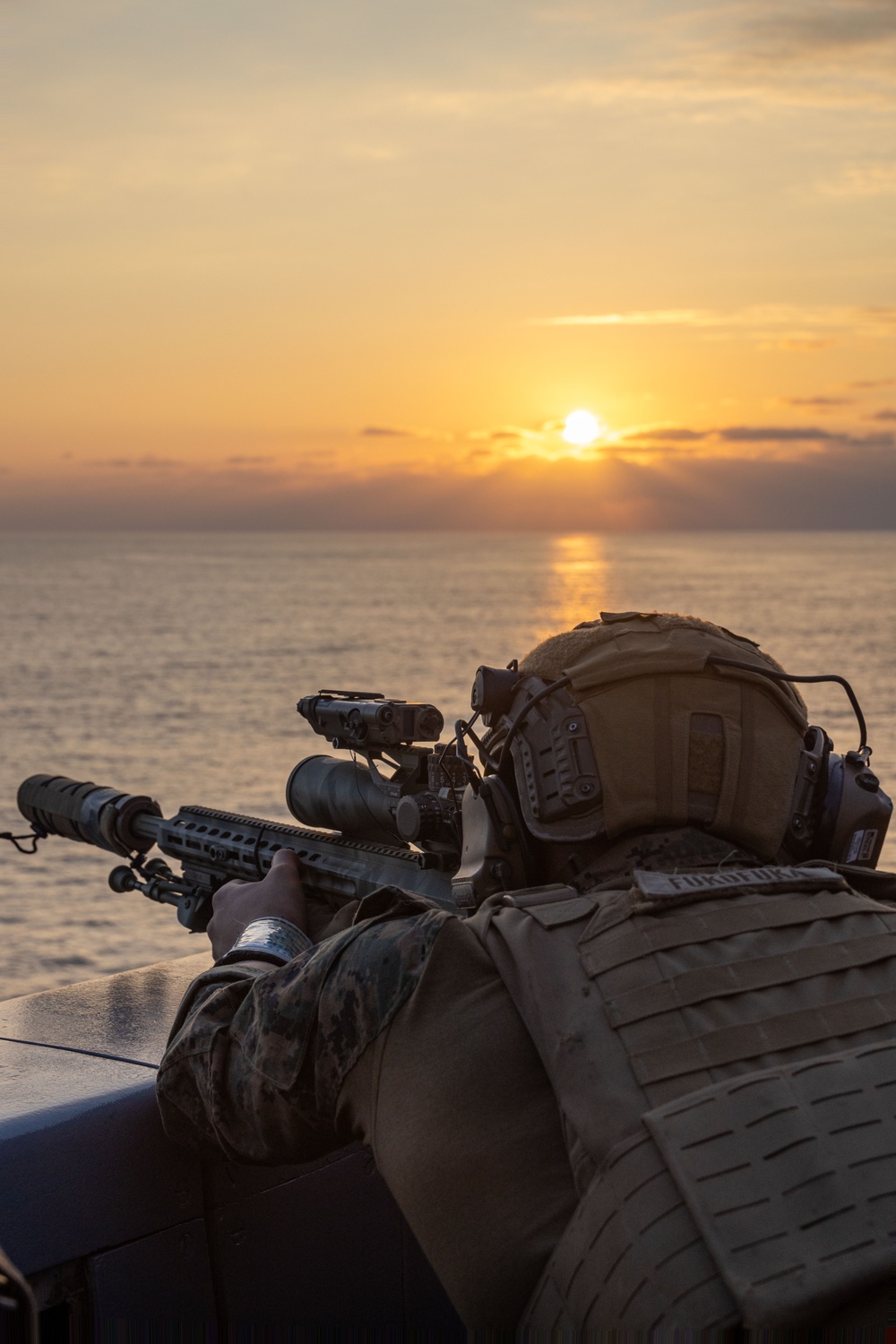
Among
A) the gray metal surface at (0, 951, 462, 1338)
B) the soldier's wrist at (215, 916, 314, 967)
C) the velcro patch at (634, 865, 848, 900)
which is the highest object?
the velcro patch at (634, 865, 848, 900)

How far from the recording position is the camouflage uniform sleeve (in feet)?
8.00

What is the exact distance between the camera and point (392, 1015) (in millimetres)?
2395

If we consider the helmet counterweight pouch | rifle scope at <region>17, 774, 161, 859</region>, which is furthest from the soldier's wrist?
rifle scope at <region>17, 774, 161, 859</region>

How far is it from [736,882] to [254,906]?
1.57 m

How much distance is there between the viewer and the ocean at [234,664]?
1452cm

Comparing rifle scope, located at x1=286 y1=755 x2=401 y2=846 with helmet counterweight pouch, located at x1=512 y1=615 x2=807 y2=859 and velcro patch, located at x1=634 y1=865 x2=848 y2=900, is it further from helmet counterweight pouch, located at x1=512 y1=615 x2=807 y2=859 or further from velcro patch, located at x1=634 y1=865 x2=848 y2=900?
velcro patch, located at x1=634 y1=865 x2=848 y2=900

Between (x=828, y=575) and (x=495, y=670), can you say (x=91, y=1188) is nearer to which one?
(x=495, y=670)

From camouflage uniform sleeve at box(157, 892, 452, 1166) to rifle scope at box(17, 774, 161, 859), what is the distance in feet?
8.82

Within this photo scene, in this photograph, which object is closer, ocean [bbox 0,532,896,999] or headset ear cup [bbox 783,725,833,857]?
headset ear cup [bbox 783,725,833,857]

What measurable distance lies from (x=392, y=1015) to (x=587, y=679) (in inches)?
29.7

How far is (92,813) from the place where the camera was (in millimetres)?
5754

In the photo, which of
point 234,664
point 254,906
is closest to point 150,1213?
point 254,906

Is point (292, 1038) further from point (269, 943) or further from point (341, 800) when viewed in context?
point (341, 800)

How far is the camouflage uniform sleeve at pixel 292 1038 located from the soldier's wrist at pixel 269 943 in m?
0.21
